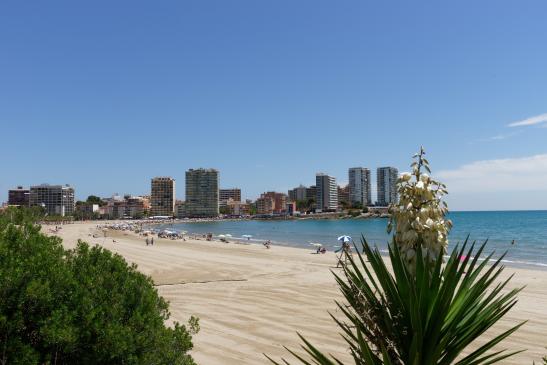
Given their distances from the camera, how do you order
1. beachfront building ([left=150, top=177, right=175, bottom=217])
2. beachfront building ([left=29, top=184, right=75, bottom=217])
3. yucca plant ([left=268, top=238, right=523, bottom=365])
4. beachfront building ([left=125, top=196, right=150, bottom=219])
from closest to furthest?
yucca plant ([left=268, top=238, right=523, bottom=365]) → beachfront building ([left=29, top=184, right=75, bottom=217]) → beachfront building ([left=125, top=196, right=150, bottom=219]) → beachfront building ([left=150, top=177, right=175, bottom=217])

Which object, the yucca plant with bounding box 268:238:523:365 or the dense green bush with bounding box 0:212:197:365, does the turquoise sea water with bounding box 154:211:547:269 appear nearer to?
the yucca plant with bounding box 268:238:523:365

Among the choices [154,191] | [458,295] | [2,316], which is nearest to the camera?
[458,295]

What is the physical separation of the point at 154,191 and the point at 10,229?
650ft

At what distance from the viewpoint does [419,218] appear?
7.63 ft

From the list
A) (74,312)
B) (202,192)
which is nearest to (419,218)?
(74,312)

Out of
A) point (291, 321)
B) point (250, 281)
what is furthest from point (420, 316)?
point (250, 281)

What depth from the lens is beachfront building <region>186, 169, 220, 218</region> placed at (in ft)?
642

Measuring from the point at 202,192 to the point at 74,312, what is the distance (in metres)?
196

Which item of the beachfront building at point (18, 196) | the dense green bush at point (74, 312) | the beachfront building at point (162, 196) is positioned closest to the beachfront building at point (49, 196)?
the beachfront building at point (18, 196)

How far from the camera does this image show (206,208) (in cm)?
19812

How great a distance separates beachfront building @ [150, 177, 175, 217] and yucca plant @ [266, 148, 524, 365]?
199270 mm

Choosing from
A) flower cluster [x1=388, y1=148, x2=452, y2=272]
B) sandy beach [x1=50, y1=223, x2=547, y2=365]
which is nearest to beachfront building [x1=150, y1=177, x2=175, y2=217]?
sandy beach [x1=50, y1=223, x2=547, y2=365]

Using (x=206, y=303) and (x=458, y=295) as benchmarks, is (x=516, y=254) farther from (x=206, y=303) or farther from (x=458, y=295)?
(x=458, y=295)

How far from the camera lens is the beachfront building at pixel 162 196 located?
19525 cm
